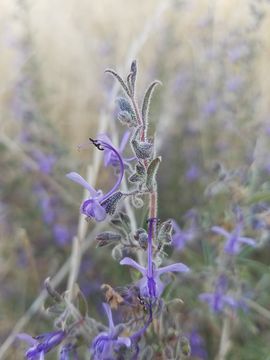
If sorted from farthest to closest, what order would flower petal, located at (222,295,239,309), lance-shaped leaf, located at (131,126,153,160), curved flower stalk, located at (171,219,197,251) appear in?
curved flower stalk, located at (171,219,197,251) → flower petal, located at (222,295,239,309) → lance-shaped leaf, located at (131,126,153,160)

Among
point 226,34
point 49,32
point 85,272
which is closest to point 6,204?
point 85,272

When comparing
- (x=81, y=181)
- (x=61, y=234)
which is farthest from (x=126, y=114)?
(x=61, y=234)

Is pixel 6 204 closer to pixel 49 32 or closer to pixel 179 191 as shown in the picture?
pixel 179 191

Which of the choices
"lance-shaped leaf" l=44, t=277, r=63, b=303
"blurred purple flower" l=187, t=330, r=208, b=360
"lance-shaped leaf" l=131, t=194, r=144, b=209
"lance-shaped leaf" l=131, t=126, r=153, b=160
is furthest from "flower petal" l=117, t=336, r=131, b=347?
"blurred purple flower" l=187, t=330, r=208, b=360

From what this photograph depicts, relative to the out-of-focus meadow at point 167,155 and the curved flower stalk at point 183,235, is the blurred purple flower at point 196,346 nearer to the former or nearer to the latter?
the out-of-focus meadow at point 167,155

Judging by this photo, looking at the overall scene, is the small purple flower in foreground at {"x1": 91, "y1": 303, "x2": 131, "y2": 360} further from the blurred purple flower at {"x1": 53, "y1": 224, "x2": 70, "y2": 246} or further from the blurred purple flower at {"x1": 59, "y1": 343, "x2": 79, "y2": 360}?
the blurred purple flower at {"x1": 53, "y1": 224, "x2": 70, "y2": 246}

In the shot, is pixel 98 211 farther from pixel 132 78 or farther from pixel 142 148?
pixel 132 78
